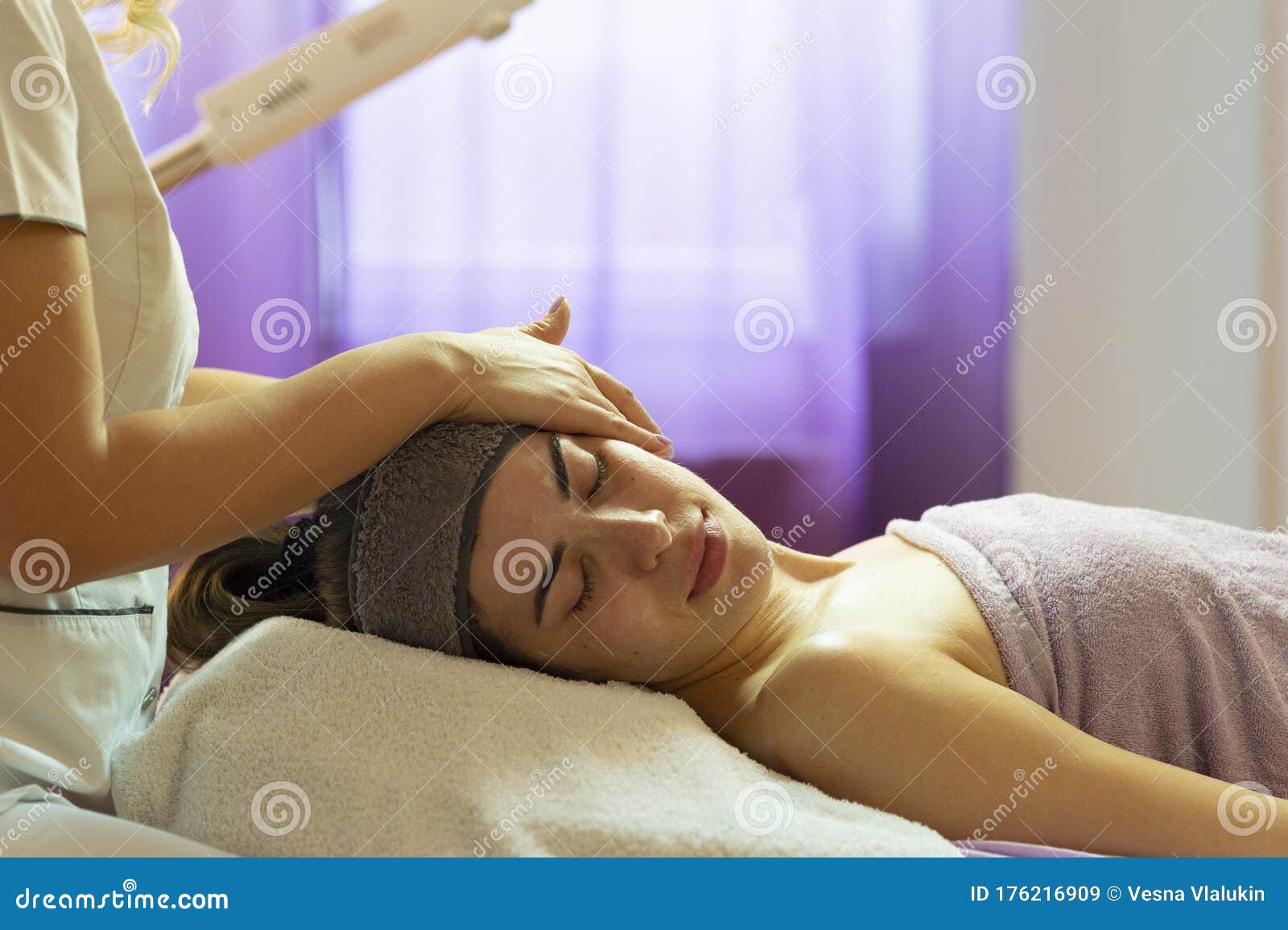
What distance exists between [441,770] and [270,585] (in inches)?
17.3

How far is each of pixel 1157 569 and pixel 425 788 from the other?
0.77m

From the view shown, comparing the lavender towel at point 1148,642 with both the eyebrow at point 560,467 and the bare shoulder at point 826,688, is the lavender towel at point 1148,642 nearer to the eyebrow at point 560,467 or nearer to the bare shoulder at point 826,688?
the bare shoulder at point 826,688

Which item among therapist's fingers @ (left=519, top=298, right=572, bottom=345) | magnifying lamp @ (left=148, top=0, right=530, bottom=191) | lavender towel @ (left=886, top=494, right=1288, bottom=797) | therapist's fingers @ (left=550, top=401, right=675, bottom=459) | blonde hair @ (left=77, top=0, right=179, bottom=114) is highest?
blonde hair @ (left=77, top=0, right=179, bottom=114)

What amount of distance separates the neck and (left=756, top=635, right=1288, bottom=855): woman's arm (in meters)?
0.14

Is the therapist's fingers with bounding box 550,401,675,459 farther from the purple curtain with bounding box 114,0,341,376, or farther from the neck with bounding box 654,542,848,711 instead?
the purple curtain with bounding box 114,0,341,376

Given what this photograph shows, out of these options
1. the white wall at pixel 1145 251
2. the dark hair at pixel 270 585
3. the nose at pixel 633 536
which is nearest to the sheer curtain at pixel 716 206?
the white wall at pixel 1145 251

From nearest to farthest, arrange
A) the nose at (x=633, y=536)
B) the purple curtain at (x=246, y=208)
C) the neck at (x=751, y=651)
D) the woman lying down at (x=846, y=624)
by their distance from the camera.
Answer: the woman lying down at (x=846, y=624)
the nose at (x=633, y=536)
the neck at (x=751, y=651)
the purple curtain at (x=246, y=208)

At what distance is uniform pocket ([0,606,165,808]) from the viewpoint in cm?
86

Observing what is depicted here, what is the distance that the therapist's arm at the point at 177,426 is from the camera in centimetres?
77

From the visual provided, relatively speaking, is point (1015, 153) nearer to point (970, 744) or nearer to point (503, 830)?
point (970, 744)

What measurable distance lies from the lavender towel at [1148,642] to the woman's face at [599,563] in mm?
287

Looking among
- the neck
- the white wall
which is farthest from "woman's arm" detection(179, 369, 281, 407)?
A: the white wall

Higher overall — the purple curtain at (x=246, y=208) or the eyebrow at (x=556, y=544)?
the purple curtain at (x=246, y=208)

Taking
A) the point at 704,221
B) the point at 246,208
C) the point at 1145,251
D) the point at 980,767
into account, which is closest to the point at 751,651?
the point at 980,767
